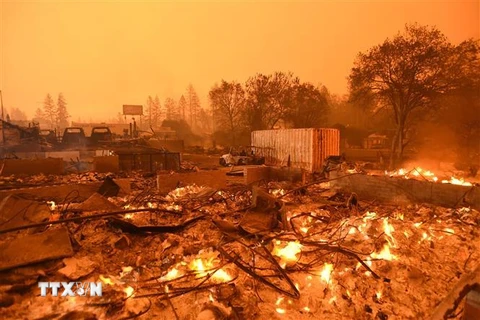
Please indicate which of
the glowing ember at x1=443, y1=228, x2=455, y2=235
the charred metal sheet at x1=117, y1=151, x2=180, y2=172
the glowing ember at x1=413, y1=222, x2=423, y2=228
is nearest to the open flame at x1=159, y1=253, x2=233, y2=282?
the glowing ember at x1=413, y1=222, x2=423, y2=228

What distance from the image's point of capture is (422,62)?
58.1 ft

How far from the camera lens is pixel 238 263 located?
162 inches

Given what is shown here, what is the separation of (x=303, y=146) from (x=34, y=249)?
15.7 metres

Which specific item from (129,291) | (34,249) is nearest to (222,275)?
(129,291)

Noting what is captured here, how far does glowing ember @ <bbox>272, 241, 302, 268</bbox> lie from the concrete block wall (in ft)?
18.0

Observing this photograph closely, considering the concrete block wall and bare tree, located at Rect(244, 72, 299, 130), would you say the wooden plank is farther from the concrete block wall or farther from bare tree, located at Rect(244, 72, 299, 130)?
bare tree, located at Rect(244, 72, 299, 130)

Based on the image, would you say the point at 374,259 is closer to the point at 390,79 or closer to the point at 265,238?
the point at 265,238

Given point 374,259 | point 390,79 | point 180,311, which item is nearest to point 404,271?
point 374,259

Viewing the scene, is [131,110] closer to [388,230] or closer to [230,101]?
[230,101]

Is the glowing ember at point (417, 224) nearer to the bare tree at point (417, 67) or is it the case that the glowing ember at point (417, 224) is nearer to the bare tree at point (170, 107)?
the bare tree at point (417, 67)

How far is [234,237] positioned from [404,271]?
288 centimetres

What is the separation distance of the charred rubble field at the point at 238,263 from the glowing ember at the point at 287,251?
0.02m

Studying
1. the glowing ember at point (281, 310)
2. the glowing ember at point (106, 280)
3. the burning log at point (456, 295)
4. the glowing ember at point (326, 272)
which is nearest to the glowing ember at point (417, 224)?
the burning log at point (456, 295)

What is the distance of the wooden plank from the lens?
12.2 ft
